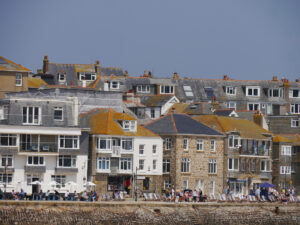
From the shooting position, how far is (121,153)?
8812 cm

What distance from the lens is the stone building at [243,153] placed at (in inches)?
3816

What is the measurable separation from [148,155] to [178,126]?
5176mm

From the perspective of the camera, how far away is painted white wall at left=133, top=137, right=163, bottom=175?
89.4 metres

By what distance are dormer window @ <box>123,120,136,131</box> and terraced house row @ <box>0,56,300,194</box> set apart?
9 cm

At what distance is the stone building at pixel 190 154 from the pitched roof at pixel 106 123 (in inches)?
92.4

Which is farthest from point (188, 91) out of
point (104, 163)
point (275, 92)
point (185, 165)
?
point (104, 163)

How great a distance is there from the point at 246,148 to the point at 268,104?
28.4m

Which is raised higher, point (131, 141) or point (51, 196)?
point (131, 141)

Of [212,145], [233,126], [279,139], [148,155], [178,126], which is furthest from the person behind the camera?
[279,139]

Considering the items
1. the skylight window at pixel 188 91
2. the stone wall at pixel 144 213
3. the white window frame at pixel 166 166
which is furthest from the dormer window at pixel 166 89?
the stone wall at pixel 144 213

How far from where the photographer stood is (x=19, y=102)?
274ft

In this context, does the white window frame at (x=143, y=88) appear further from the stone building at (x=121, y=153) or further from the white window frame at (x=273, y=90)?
the stone building at (x=121, y=153)

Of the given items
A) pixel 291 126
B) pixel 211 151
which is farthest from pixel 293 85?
pixel 211 151

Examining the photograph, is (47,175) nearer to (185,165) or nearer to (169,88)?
(185,165)
